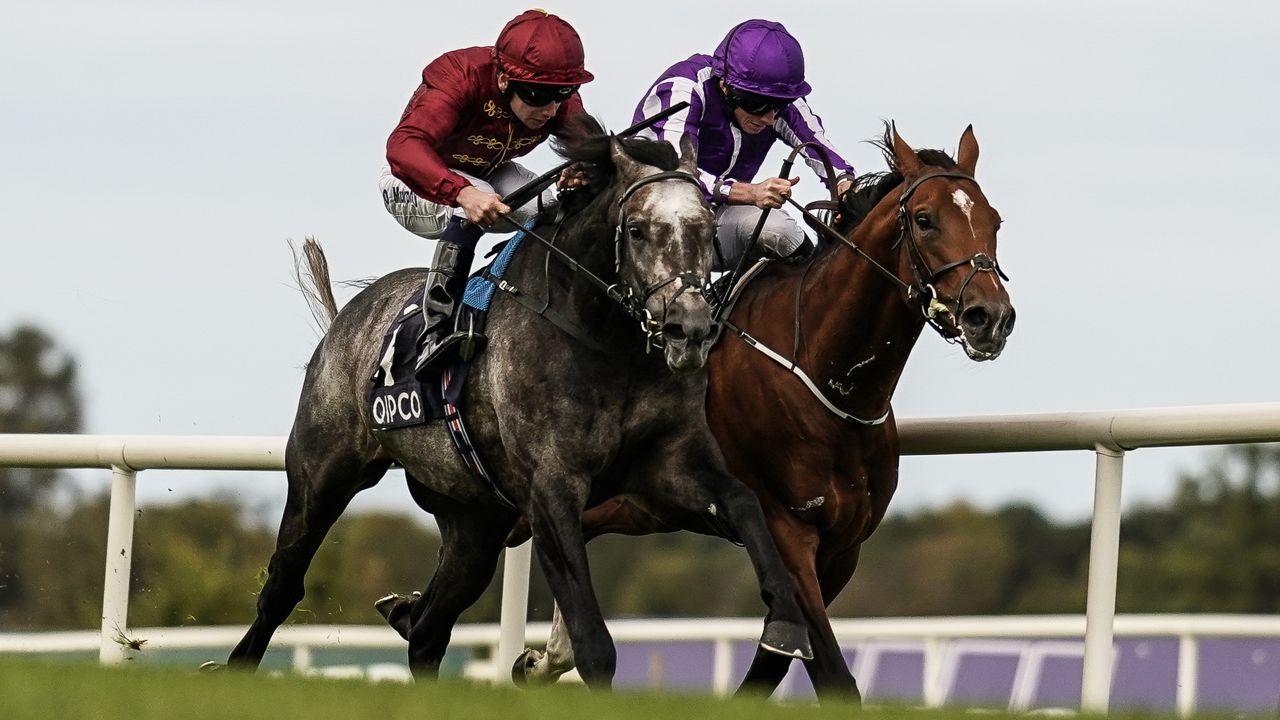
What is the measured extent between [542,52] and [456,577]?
189 centimetres

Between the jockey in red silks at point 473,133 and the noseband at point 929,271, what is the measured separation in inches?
41.2

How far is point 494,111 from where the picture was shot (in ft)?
21.1

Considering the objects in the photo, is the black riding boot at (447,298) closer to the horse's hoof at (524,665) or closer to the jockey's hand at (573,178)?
the jockey's hand at (573,178)

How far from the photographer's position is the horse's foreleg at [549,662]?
258 inches

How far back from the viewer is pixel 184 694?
12.3 feet

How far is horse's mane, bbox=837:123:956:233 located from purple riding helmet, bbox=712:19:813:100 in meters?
0.34

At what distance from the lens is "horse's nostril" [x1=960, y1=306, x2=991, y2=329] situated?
5629 mm

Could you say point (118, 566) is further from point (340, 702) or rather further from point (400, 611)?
point (340, 702)

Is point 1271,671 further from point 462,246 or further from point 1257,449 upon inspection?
point 1257,449

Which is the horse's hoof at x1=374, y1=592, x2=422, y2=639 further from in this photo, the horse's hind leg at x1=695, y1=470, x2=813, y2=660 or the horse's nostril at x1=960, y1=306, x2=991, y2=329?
the horse's nostril at x1=960, y1=306, x2=991, y2=329

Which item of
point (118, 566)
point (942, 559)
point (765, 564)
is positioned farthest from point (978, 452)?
point (942, 559)

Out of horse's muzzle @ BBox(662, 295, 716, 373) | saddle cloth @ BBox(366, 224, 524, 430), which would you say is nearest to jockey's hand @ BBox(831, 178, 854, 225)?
saddle cloth @ BBox(366, 224, 524, 430)

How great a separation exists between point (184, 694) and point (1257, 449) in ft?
195

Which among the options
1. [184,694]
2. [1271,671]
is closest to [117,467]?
[184,694]
